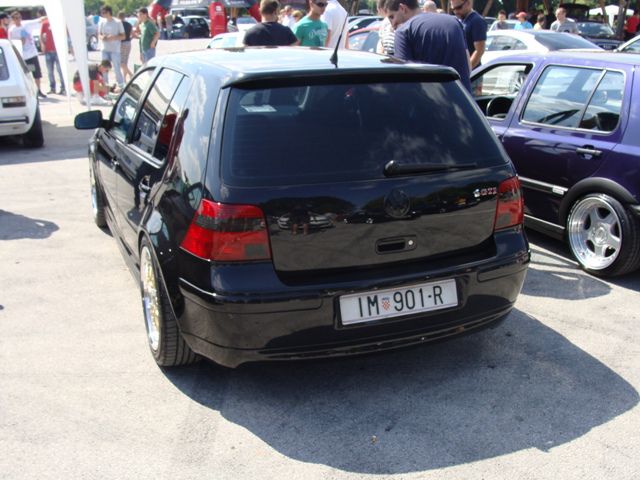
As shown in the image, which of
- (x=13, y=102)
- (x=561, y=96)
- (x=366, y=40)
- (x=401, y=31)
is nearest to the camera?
(x=561, y=96)

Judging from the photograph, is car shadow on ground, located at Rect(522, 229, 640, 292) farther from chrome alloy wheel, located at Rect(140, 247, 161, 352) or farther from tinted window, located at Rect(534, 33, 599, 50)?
tinted window, located at Rect(534, 33, 599, 50)

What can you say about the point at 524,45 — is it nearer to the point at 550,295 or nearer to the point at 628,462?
the point at 550,295

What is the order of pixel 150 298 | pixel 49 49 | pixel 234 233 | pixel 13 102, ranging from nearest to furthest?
1. pixel 234 233
2. pixel 150 298
3. pixel 13 102
4. pixel 49 49

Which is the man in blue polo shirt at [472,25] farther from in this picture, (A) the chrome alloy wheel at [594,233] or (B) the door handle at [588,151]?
(A) the chrome alloy wheel at [594,233]

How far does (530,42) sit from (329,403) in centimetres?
1066

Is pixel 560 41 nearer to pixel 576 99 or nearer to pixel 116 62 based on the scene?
pixel 576 99

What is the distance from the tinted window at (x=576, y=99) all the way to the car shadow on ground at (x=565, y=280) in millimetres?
1007

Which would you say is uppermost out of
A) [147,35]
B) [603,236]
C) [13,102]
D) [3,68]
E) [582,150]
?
[582,150]

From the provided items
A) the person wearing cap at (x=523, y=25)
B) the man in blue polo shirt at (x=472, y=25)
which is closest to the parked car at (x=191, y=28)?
the person wearing cap at (x=523, y=25)

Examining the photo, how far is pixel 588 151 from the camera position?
5.16 metres

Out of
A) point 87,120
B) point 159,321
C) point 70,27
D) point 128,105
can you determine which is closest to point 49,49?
point 70,27

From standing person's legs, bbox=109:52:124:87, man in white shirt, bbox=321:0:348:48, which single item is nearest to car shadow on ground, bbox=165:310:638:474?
man in white shirt, bbox=321:0:348:48

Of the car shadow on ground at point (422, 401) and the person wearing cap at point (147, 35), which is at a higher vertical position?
the car shadow on ground at point (422, 401)

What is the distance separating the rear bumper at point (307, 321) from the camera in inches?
122
